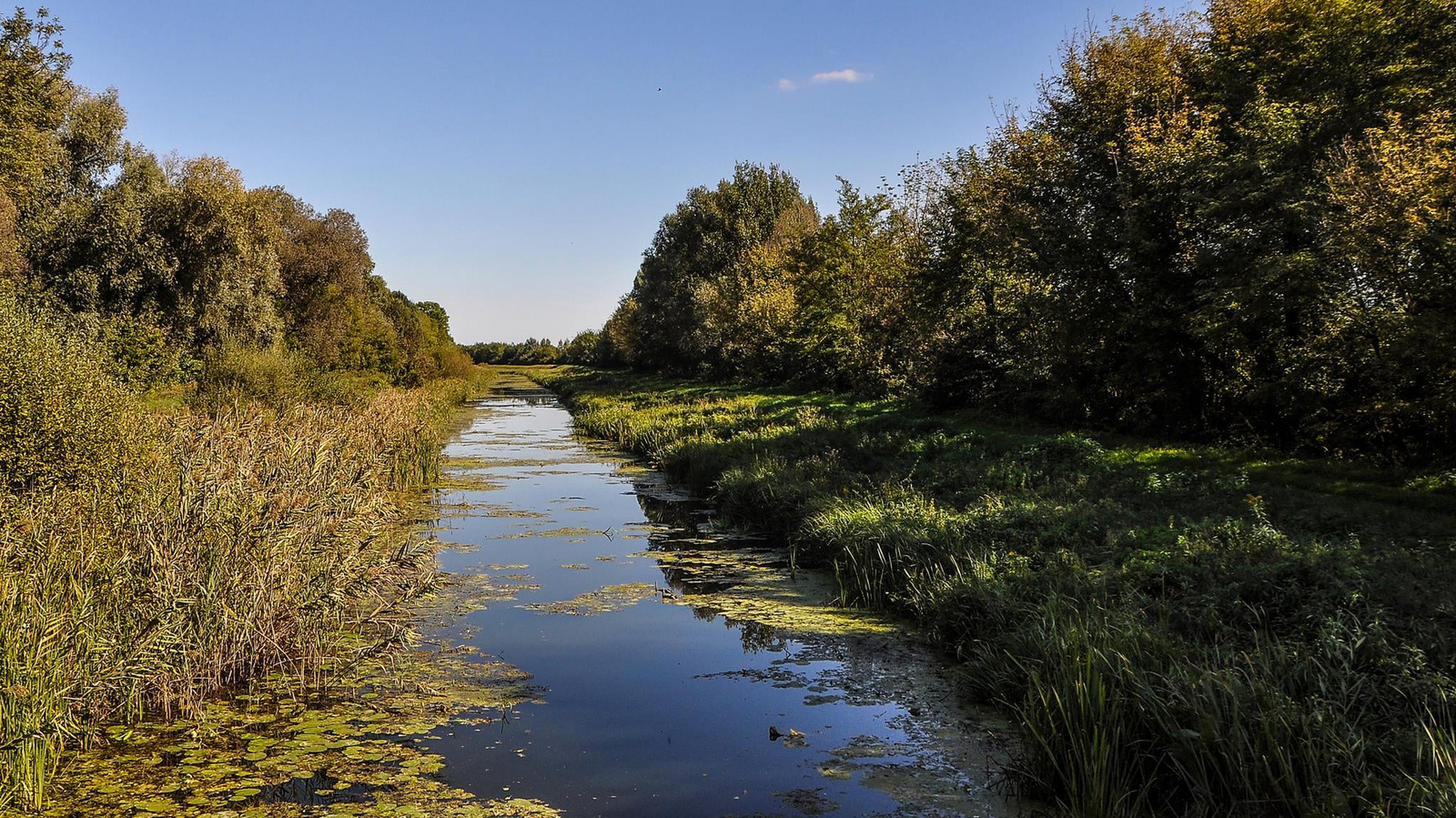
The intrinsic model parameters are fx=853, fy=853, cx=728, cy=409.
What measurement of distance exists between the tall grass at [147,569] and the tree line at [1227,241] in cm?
1267

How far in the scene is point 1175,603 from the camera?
7578 millimetres

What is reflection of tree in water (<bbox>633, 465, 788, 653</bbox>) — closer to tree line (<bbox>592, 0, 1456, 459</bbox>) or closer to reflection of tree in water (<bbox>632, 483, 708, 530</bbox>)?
reflection of tree in water (<bbox>632, 483, 708, 530</bbox>)

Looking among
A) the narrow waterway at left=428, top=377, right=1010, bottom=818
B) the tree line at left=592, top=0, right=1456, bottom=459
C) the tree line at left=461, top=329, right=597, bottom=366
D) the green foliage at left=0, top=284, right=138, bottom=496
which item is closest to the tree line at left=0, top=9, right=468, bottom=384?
the green foliage at left=0, top=284, right=138, bottom=496

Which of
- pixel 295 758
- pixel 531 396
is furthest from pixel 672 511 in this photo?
pixel 531 396

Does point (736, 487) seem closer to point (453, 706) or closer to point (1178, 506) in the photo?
point (1178, 506)

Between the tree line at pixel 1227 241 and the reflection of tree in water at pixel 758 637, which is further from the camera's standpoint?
the tree line at pixel 1227 241

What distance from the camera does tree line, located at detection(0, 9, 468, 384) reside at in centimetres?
1838

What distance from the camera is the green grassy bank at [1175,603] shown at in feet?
16.7

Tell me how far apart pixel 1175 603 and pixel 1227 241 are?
28.8 feet

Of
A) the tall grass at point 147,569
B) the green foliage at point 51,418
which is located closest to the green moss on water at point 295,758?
the tall grass at point 147,569

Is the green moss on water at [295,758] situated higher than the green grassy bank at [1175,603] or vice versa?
the green grassy bank at [1175,603]

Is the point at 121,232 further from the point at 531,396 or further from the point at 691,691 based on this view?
the point at 531,396

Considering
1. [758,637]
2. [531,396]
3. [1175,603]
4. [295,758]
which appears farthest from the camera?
[531,396]

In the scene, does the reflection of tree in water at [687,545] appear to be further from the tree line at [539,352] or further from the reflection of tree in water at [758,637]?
the tree line at [539,352]
